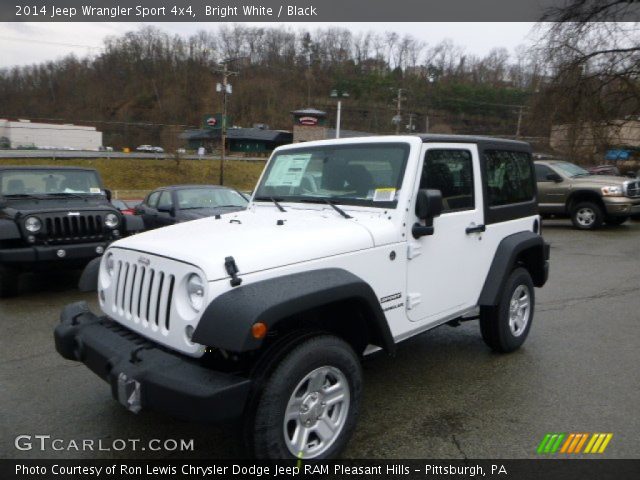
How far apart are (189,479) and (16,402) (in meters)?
1.80

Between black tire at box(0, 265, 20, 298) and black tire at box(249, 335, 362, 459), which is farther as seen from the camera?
black tire at box(0, 265, 20, 298)

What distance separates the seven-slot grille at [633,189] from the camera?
13.4 meters

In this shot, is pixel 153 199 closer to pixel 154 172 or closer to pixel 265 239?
pixel 265 239

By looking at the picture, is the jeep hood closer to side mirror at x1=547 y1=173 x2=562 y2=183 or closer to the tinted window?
the tinted window

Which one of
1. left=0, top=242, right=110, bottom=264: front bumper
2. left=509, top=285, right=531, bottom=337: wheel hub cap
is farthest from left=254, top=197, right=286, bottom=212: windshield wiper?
left=0, top=242, right=110, bottom=264: front bumper

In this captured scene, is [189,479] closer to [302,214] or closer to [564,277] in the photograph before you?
[302,214]

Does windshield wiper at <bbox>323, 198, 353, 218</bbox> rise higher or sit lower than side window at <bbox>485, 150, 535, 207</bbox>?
lower

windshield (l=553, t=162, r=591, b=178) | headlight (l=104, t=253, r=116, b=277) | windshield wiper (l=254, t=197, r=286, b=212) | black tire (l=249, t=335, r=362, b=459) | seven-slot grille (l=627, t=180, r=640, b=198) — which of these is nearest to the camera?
black tire (l=249, t=335, r=362, b=459)

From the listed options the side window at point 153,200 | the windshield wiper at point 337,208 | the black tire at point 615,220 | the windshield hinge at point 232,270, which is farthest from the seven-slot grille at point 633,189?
the windshield hinge at point 232,270

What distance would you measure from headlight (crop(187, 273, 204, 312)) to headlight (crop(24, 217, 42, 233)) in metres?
5.09

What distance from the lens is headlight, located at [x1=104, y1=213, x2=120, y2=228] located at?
7338 mm

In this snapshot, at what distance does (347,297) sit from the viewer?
2875 millimetres

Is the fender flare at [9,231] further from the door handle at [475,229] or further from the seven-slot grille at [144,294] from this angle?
the door handle at [475,229]

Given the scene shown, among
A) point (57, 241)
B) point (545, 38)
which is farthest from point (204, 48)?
point (57, 241)
